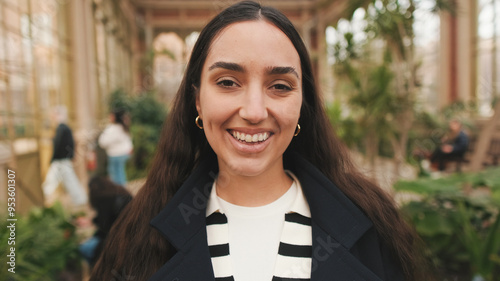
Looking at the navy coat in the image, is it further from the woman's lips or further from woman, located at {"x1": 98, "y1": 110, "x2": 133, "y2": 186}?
woman, located at {"x1": 98, "y1": 110, "x2": 133, "y2": 186}

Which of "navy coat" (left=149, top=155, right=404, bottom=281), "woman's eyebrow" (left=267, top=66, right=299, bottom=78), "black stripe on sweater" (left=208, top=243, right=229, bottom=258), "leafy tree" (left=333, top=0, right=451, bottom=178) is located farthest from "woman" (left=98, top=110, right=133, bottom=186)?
"woman's eyebrow" (left=267, top=66, right=299, bottom=78)

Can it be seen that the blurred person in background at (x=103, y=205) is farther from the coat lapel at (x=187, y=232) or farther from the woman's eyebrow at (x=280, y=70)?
the woman's eyebrow at (x=280, y=70)

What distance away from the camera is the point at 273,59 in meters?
1.01

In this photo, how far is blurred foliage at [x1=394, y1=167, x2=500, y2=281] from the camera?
2.58 meters

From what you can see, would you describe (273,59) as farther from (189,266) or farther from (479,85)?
(479,85)

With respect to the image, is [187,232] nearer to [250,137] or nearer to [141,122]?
[250,137]

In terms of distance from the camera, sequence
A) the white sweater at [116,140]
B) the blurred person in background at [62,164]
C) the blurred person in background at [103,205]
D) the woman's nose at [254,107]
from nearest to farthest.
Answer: the woman's nose at [254,107] → the blurred person in background at [103,205] → the blurred person in background at [62,164] → the white sweater at [116,140]

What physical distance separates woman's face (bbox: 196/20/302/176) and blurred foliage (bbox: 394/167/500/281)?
1.82 m

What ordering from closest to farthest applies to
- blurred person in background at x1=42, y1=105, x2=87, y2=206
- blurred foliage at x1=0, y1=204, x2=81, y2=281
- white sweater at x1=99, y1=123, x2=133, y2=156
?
blurred foliage at x1=0, y1=204, x2=81, y2=281, blurred person in background at x1=42, y1=105, x2=87, y2=206, white sweater at x1=99, y1=123, x2=133, y2=156

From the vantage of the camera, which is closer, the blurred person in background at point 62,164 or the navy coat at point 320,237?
the navy coat at point 320,237

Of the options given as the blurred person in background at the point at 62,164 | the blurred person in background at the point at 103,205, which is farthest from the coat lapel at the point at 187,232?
the blurred person in background at the point at 62,164

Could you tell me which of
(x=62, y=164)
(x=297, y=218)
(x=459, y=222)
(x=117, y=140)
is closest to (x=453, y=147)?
(x=459, y=222)

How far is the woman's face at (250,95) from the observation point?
1.00m

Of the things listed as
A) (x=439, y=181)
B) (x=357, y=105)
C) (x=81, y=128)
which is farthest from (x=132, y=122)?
(x=439, y=181)
